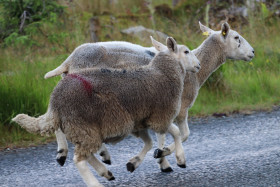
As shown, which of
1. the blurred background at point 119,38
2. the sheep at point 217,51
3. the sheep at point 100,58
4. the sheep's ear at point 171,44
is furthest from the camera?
the blurred background at point 119,38

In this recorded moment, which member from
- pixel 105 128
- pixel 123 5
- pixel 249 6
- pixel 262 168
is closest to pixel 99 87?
pixel 105 128

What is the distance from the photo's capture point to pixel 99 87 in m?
5.07

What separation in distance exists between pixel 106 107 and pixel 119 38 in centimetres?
744

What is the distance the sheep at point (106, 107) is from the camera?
16.2 feet

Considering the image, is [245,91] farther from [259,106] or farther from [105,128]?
[105,128]

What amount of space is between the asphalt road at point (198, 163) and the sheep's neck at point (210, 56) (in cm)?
Answer: 88

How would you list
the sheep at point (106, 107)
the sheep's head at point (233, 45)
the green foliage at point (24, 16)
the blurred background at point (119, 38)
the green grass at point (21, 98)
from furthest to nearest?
1. the green foliage at point (24, 16)
2. the blurred background at point (119, 38)
3. the green grass at point (21, 98)
4. the sheep's head at point (233, 45)
5. the sheep at point (106, 107)

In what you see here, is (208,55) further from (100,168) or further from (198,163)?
(100,168)

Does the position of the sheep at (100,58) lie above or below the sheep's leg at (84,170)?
above

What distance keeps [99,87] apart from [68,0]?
7.06 m

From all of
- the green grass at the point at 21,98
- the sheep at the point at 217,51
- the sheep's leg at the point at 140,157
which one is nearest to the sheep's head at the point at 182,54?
the sheep at the point at 217,51

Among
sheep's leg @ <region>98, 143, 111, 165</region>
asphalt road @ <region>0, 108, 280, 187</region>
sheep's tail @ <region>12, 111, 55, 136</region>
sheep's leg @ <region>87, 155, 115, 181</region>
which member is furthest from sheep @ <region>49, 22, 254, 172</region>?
sheep's tail @ <region>12, 111, 55, 136</region>

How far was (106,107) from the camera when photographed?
16.5 feet

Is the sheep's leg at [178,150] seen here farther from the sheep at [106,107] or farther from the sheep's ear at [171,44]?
the sheep's ear at [171,44]
